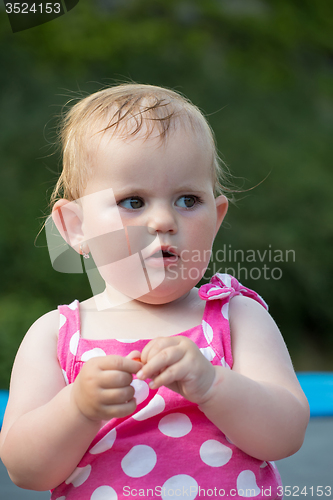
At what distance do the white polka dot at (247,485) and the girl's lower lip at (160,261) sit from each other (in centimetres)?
38

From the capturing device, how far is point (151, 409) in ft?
2.91

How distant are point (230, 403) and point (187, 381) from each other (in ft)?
0.32

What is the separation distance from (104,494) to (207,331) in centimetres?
33

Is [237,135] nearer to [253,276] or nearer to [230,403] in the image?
[253,276]

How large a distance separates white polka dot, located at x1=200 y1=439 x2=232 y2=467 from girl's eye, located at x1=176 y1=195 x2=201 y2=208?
1.38 feet

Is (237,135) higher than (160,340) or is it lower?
lower

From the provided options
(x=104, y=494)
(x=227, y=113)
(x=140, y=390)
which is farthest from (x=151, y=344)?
(x=227, y=113)

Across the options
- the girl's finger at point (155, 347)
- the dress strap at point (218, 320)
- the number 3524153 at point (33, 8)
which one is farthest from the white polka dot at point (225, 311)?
the number 3524153 at point (33, 8)

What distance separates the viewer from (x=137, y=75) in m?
3.76

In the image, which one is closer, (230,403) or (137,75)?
(230,403)

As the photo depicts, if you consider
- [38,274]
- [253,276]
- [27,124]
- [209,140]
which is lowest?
[253,276]

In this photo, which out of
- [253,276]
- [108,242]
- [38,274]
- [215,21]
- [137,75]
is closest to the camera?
[108,242]

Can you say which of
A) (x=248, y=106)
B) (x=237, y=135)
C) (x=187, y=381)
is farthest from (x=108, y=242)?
(x=248, y=106)

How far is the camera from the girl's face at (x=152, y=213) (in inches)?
35.5
